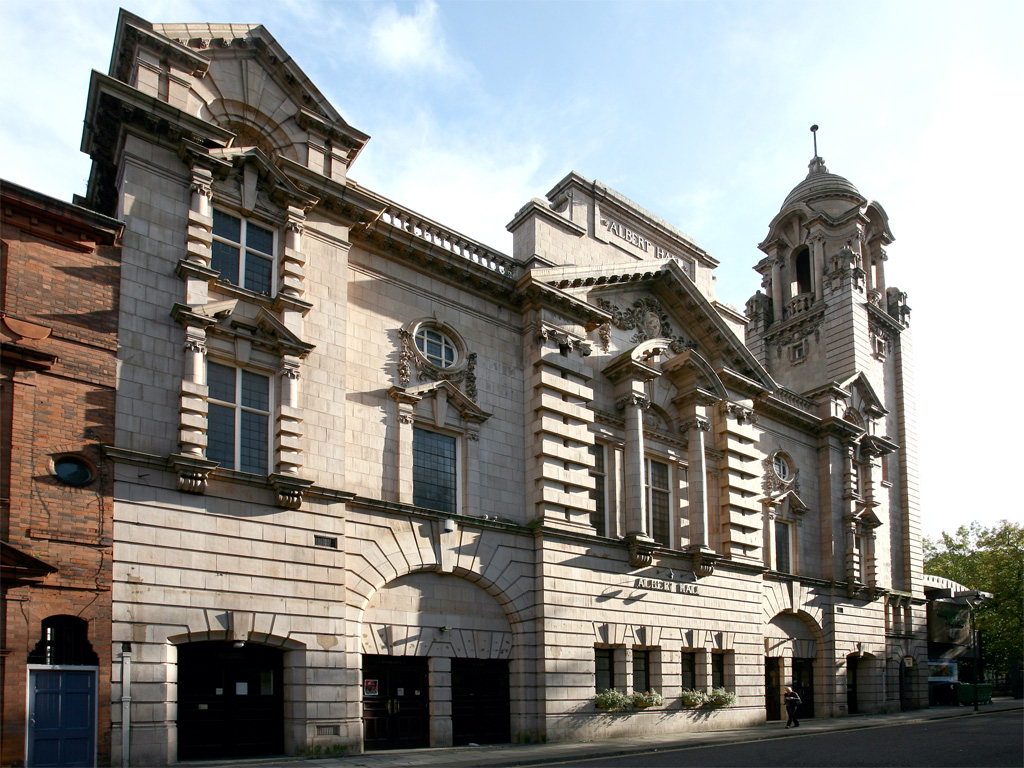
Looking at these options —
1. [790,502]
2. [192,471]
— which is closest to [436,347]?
[192,471]

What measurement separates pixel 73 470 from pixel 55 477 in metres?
0.43

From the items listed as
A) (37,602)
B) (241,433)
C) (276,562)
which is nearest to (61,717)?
(37,602)

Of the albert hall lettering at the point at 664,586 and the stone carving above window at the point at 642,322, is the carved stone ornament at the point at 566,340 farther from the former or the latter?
the albert hall lettering at the point at 664,586

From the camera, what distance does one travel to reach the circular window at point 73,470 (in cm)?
1786

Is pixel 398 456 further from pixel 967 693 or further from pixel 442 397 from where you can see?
pixel 967 693

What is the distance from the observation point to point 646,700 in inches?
1093

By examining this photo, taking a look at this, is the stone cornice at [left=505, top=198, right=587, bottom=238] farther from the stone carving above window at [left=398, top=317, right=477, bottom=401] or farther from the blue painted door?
the blue painted door

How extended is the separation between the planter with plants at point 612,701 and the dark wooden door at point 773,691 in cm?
1093

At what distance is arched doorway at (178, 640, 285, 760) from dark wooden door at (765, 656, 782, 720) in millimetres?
22052

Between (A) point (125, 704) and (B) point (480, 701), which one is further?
(B) point (480, 701)

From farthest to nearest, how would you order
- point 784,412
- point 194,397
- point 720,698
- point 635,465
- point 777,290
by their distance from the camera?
point 777,290 → point 784,412 → point 720,698 → point 635,465 → point 194,397

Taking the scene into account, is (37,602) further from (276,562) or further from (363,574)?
(363,574)

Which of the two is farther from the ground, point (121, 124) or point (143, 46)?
point (143, 46)

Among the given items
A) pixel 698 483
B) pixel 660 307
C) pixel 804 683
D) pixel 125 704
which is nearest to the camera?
pixel 125 704
